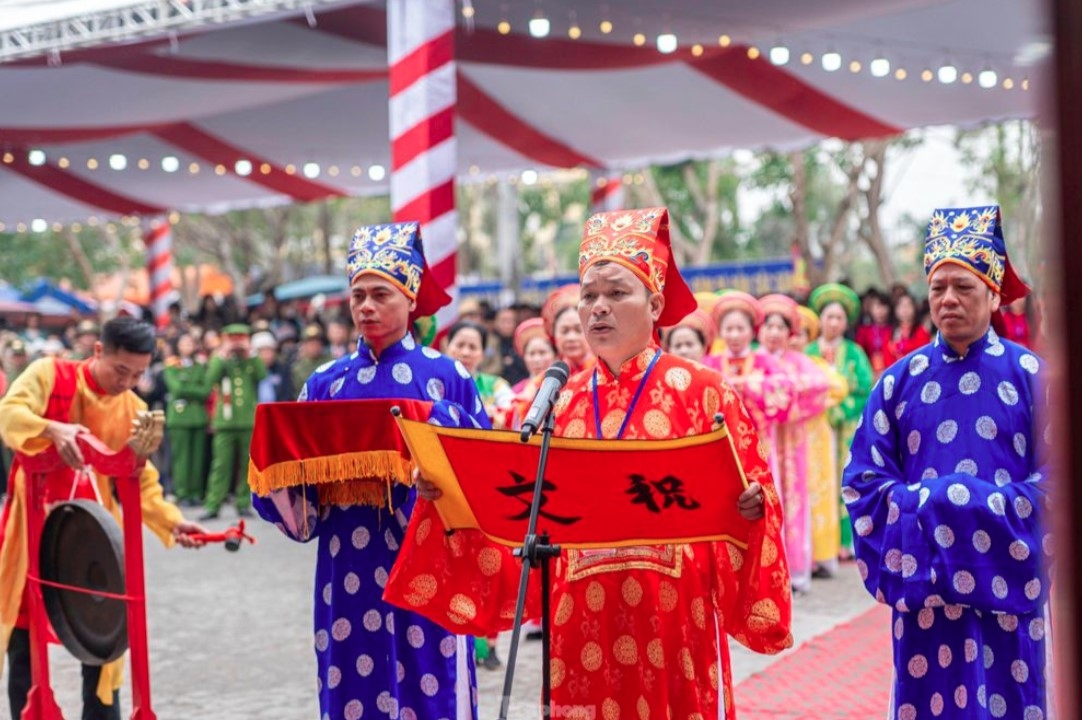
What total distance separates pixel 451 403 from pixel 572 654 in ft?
3.19

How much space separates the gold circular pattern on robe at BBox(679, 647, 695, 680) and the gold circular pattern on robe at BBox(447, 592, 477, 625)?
546 millimetres

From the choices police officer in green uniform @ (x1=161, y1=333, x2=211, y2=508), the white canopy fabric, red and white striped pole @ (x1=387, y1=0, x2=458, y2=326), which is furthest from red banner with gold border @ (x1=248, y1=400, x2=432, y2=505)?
police officer in green uniform @ (x1=161, y1=333, x2=211, y2=508)

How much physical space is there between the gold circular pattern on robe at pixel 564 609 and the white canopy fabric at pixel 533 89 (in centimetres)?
650

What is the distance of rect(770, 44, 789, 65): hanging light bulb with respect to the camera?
419 inches

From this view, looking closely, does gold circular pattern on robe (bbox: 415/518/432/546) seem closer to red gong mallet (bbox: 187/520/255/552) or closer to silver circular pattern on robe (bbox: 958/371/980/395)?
red gong mallet (bbox: 187/520/255/552)

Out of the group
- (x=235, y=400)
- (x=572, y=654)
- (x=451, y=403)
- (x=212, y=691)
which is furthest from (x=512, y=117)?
(x=572, y=654)

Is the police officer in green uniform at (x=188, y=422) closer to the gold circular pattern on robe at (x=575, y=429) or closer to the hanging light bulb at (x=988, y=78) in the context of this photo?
the hanging light bulb at (x=988, y=78)

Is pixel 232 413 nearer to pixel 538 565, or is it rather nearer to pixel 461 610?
pixel 461 610

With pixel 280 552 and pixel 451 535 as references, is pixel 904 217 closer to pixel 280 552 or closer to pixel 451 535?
pixel 280 552

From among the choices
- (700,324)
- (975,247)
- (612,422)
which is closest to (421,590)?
(612,422)

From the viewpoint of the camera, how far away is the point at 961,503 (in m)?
3.37

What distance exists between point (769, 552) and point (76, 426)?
2.51 meters

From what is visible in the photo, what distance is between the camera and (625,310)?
10.6ft

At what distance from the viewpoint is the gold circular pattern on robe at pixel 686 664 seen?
3.11 meters
